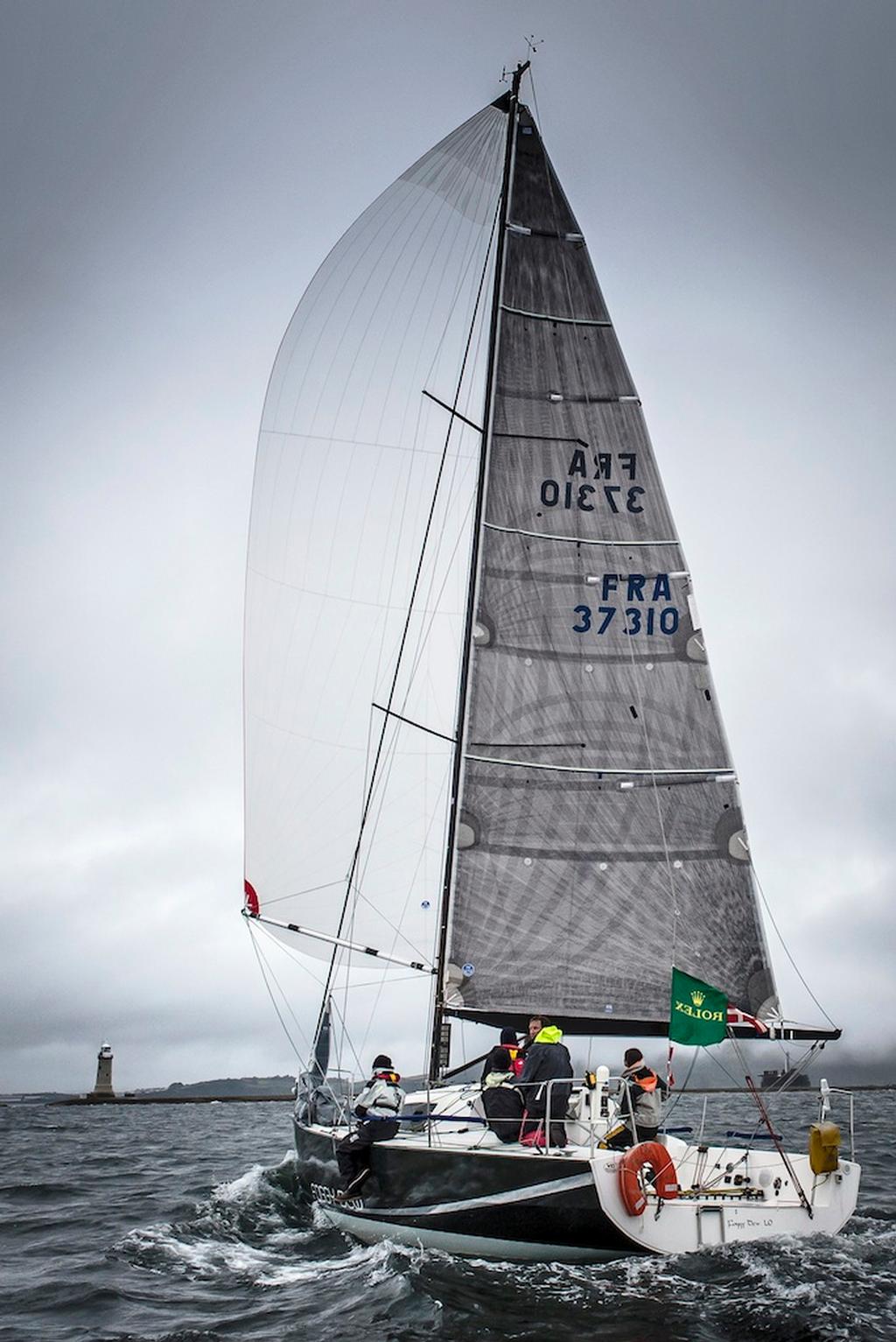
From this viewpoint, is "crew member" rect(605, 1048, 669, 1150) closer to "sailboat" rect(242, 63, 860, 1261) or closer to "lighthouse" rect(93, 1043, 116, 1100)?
"sailboat" rect(242, 63, 860, 1261)

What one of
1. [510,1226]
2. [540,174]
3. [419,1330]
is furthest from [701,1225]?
[540,174]

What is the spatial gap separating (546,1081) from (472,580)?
658 cm

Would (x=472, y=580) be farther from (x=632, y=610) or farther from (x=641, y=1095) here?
(x=641, y=1095)

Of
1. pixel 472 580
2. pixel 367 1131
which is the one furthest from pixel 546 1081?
pixel 472 580

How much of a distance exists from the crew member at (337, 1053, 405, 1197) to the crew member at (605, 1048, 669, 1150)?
2.06m

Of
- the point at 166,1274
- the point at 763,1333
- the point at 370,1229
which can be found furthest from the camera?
the point at 370,1229

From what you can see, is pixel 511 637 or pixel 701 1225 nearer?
pixel 701 1225

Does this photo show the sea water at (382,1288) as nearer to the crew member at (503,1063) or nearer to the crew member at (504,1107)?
the crew member at (504,1107)

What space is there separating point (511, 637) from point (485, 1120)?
6341 millimetres

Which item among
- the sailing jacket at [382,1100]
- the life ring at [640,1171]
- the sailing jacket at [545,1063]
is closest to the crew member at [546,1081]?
the sailing jacket at [545,1063]

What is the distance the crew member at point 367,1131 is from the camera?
34.8ft

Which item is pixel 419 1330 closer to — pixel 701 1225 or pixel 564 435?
pixel 701 1225

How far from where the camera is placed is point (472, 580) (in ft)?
48.2

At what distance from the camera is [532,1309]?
8141 mm
